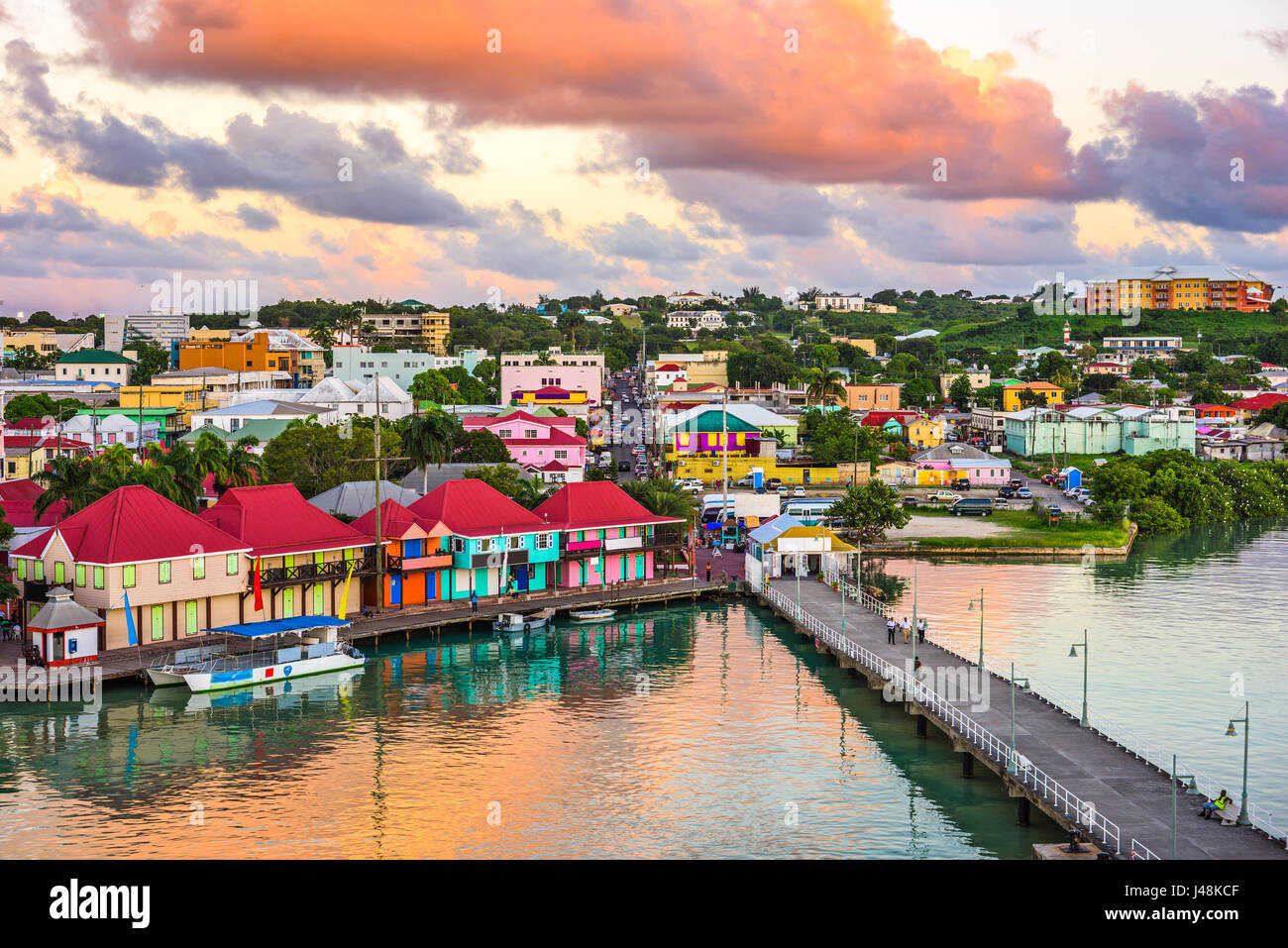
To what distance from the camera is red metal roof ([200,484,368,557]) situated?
4669cm

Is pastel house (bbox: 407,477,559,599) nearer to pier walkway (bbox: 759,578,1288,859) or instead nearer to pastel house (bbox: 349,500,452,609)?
pastel house (bbox: 349,500,452,609)

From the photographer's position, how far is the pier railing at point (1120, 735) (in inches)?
1126

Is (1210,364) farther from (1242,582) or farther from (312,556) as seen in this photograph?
(312,556)

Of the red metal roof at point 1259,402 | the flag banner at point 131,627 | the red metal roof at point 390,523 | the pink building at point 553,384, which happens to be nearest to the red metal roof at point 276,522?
the red metal roof at point 390,523

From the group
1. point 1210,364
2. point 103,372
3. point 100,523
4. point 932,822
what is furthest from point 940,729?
point 1210,364

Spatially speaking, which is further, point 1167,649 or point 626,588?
point 626,588

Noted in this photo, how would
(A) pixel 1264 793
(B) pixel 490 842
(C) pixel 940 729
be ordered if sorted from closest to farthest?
(B) pixel 490 842 → (A) pixel 1264 793 → (C) pixel 940 729

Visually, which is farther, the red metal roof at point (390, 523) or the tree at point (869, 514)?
the tree at point (869, 514)

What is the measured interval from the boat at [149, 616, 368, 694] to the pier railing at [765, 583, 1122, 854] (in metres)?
15.9

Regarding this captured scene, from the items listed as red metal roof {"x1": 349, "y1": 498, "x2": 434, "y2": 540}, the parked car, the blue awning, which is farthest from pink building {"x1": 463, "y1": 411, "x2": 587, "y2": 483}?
the blue awning

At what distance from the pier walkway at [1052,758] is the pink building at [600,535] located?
12456mm

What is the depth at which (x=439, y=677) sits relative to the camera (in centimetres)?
4328

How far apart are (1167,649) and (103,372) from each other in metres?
114

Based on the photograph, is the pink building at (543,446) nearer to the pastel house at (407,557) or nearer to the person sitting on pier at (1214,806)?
the pastel house at (407,557)
